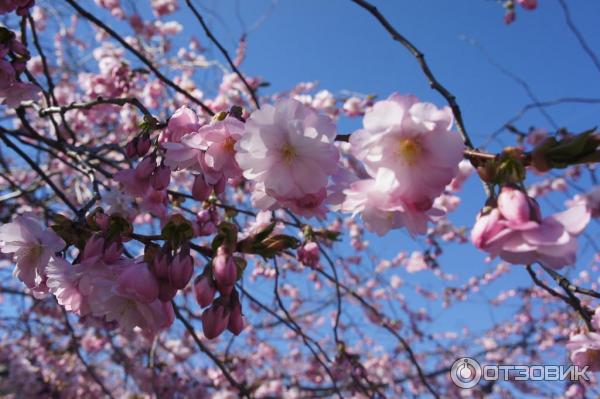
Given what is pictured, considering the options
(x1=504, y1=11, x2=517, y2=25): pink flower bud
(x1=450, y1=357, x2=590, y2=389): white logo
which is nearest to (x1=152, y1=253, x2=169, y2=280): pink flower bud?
(x1=450, y1=357, x2=590, y2=389): white logo

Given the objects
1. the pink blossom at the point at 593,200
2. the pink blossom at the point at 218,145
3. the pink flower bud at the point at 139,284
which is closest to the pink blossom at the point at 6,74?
the pink blossom at the point at 218,145

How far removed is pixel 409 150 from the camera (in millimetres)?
800

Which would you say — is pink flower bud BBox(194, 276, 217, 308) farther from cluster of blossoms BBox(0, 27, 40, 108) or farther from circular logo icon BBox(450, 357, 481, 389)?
circular logo icon BBox(450, 357, 481, 389)

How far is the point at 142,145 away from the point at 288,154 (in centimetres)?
44

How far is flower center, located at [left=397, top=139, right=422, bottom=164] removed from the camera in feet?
2.57

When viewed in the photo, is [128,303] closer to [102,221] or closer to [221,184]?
[102,221]

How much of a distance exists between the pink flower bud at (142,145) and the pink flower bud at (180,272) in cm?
41

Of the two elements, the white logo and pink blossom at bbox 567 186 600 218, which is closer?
pink blossom at bbox 567 186 600 218

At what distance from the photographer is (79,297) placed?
92cm

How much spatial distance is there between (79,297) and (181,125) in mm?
433

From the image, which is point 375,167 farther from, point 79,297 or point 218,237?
point 79,297

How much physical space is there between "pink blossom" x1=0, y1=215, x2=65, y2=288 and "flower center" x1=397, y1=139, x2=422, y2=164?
726 mm

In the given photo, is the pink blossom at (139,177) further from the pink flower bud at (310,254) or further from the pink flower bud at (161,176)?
the pink flower bud at (310,254)

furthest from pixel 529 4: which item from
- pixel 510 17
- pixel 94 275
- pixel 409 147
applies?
pixel 94 275
